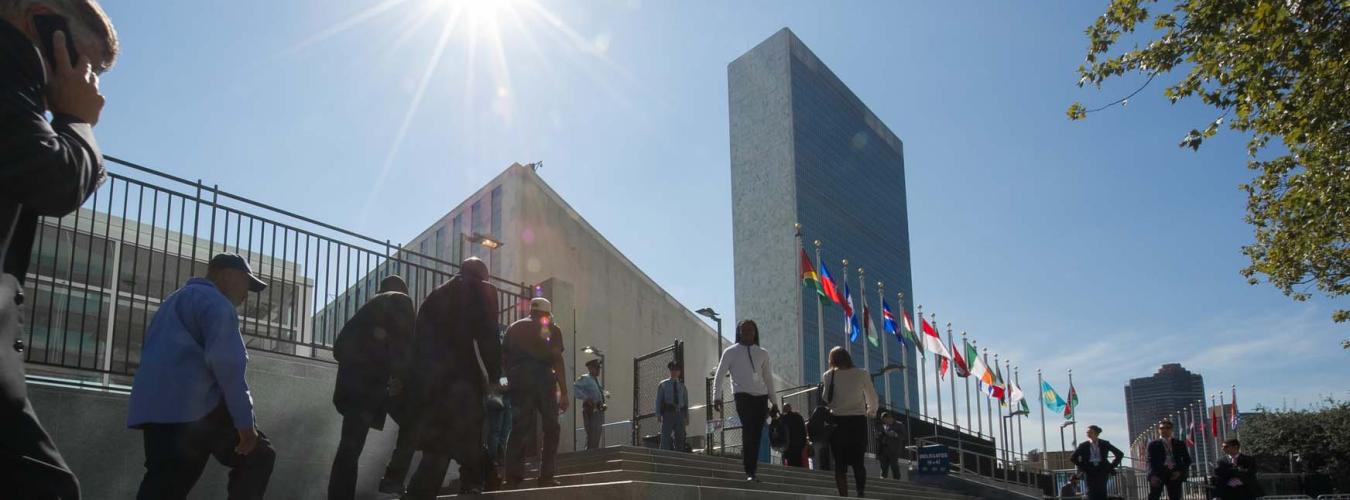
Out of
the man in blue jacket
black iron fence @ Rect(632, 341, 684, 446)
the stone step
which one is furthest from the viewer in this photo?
black iron fence @ Rect(632, 341, 684, 446)

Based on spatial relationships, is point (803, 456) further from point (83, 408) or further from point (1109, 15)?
point (83, 408)

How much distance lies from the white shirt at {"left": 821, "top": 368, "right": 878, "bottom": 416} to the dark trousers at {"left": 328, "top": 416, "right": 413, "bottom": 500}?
198 inches

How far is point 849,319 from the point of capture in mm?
28938

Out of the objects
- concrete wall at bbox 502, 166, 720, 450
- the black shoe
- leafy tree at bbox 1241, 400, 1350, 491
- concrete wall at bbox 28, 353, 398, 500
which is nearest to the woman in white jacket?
concrete wall at bbox 28, 353, 398, 500

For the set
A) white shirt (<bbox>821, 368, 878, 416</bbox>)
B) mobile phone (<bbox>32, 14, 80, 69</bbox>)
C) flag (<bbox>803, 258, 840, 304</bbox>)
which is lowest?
white shirt (<bbox>821, 368, 878, 416</bbox>)

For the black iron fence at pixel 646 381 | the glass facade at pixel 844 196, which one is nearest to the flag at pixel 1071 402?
the black iron fence at pixel 646 381

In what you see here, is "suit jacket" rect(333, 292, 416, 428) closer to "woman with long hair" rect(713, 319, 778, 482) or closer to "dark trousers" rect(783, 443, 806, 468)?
"woman with long hair" rect(713, 319, 778, 482)

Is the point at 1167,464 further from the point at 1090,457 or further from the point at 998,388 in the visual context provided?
the point at 998,388

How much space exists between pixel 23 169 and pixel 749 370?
7.96m

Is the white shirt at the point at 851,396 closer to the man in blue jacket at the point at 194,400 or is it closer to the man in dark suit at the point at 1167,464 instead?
the man in dark suit at the point at 1167,464

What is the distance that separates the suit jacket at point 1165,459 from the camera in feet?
42.0

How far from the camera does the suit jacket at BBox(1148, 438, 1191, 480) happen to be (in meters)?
12.8

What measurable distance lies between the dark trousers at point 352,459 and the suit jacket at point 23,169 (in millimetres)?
4277

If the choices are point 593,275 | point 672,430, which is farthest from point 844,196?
point 672,430
